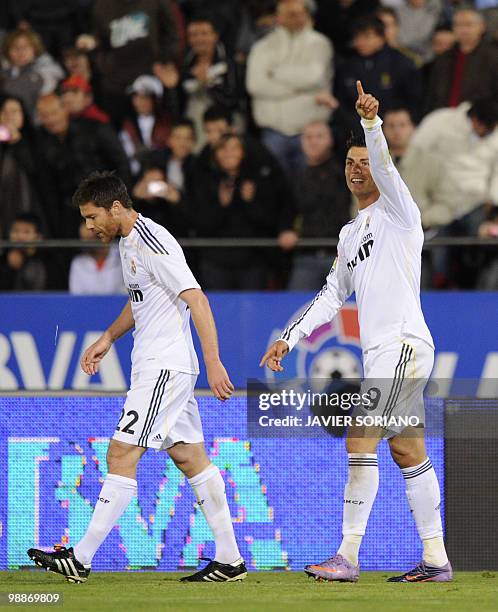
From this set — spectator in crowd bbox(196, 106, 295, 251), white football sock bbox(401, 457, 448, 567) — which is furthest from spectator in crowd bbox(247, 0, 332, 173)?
white football sock bbox(401, 457, 448, 567)

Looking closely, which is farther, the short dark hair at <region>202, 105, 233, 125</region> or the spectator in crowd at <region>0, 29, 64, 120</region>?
the spectator in crowd at <region>0, 29, 64, 120</region>

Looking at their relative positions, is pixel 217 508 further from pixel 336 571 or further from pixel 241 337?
pixel 241 337

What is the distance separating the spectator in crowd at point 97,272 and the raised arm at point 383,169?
Answer: 4983mm

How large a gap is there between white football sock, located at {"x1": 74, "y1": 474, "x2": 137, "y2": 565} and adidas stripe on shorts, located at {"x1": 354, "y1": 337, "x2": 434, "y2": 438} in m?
1.21

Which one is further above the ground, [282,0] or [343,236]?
[282,0]

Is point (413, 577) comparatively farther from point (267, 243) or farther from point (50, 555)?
point (267, 243)

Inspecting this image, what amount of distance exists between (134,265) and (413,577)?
6.80 ft

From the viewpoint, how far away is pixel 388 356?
6891 millimetres

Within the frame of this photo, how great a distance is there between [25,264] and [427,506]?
586 cm

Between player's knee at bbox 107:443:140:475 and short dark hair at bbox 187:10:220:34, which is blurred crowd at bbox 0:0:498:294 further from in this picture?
player's knee at bbox 107:443:140:475

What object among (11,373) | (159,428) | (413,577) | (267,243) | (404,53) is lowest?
(413,577)

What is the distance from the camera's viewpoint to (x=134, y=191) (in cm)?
1200

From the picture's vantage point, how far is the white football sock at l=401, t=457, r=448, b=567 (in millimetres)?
7004

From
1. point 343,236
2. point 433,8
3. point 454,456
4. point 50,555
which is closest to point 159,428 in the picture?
point 50,555
